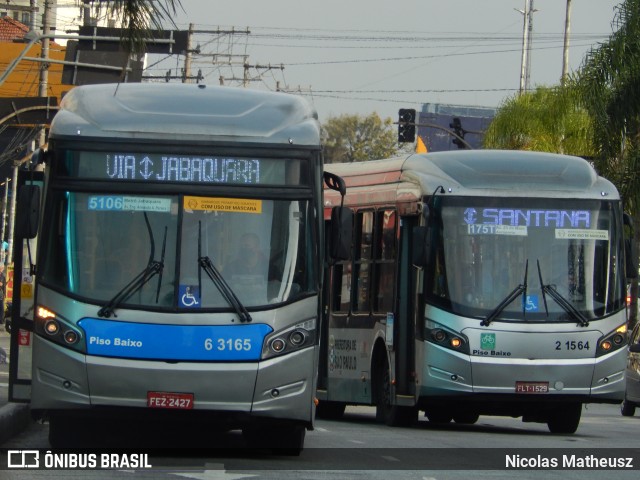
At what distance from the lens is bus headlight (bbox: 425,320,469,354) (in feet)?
53.1

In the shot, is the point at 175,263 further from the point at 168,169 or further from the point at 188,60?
the point at 188,60

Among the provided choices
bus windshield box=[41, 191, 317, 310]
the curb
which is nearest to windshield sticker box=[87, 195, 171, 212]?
bus windshield box=[41, 191, 317, 310]

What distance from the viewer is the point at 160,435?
47.3 feet

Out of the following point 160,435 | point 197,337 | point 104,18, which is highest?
point 104,18

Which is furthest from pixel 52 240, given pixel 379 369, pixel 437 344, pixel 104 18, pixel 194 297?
pixel 379 369

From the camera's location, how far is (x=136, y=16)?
927 centimetres

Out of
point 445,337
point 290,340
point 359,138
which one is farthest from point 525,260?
point 359,138

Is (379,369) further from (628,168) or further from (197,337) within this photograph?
(628,168)

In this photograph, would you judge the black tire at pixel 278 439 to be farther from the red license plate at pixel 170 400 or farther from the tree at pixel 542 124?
the tree at pixel 542 124

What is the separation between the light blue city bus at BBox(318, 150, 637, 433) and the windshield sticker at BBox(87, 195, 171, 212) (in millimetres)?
5348

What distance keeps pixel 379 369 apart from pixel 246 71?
56.6 m

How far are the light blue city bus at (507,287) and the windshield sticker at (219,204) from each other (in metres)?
5.00

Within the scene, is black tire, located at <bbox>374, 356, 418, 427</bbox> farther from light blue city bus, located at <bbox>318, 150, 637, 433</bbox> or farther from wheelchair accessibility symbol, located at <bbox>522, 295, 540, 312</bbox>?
wheelchair accessibility symbol, located at <bbox>522, 295, 540, 312</bbox>

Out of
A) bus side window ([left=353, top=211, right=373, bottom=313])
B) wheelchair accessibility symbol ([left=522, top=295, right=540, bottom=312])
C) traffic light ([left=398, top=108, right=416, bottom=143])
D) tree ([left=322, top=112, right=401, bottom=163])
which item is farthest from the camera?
tree ([left=322, top=112, right=401, bottom=163])
